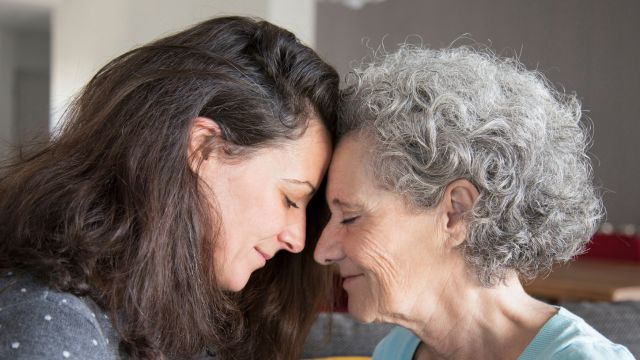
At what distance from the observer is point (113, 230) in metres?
1.41

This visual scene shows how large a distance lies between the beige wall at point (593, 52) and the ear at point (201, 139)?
4712mm

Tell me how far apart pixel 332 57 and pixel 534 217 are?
6.67 m

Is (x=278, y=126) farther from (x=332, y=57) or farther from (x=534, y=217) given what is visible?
(x=332, y=57)

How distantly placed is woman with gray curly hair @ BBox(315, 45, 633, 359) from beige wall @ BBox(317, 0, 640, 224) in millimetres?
4504

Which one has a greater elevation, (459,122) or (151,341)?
(459,122)

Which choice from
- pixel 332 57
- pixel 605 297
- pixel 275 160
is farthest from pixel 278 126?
pixel 332 57

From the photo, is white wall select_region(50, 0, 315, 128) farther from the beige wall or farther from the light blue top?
the light blue top

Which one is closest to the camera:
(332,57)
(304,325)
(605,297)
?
(304,325)

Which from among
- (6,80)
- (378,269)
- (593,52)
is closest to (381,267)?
(378,269)

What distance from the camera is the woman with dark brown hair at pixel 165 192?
1329mm

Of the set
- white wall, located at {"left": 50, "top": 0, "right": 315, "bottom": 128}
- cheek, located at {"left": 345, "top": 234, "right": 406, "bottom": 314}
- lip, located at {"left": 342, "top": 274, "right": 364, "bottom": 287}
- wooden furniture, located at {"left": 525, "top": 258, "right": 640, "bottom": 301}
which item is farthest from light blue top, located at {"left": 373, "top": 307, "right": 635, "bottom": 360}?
white wall, located at {"left": 50, "top": 0, "right": 315, "bottom": 128}

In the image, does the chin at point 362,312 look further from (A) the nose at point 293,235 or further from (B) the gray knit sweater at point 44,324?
(B) the gray knit sweater at point 44,324

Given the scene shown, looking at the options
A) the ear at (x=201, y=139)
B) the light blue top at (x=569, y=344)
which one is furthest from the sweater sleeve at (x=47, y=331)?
the light blue top at (x=569, y=344)

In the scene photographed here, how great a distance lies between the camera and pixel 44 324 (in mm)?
1186
